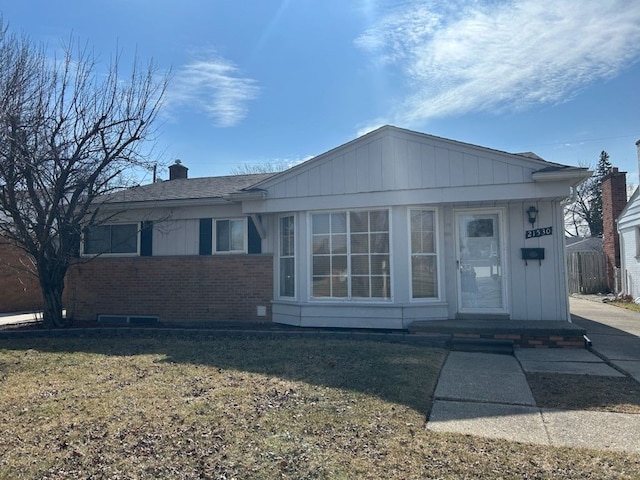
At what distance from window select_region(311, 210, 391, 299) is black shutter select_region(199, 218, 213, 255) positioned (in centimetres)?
280

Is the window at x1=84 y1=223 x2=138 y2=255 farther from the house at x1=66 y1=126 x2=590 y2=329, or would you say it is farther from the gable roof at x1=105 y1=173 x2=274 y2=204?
the house at x1=66 y1=126 x2=590 y2=329

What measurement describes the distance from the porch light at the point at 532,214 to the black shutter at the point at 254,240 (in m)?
5.52

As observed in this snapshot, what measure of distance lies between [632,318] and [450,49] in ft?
27.5

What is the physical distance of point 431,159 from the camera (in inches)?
340

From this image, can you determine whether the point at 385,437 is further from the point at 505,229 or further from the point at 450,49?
the point at 450,49

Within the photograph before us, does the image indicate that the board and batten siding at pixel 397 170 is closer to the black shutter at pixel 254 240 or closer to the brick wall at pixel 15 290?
the black shutter at pixel 254 240

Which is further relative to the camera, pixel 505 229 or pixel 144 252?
pixel 144 252

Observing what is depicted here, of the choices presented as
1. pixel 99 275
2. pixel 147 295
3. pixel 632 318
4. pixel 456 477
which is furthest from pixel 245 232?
pixel 632 318

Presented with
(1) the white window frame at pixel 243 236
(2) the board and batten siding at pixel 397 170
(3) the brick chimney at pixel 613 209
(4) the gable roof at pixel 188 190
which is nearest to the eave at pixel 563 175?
(2) the board and batten siding at pixel 397 170

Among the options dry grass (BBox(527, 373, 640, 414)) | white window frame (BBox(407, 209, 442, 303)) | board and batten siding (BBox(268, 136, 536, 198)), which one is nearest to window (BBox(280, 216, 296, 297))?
board and batten siding (BBox(268, 136, 536, 198))

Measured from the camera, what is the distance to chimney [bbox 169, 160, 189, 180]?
51.9 ft

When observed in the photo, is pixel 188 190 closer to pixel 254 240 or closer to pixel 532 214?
pixel 254 240

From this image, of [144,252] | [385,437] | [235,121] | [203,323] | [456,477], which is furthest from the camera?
[235,121]

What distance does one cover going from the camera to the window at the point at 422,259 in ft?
28.6
